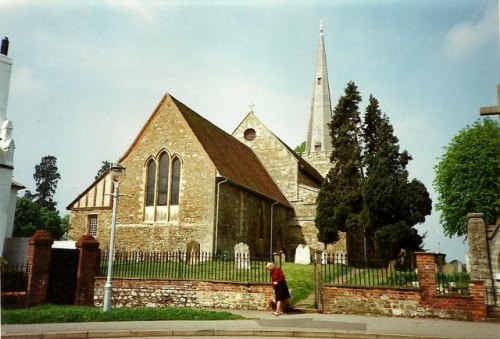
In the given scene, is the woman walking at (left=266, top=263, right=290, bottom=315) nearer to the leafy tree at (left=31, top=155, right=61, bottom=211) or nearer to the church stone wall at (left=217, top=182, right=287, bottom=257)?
the church stone wall at (left=217, top=182, right=287, bottom=257)

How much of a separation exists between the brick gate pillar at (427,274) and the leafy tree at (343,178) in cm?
1099

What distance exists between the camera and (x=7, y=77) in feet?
28.8

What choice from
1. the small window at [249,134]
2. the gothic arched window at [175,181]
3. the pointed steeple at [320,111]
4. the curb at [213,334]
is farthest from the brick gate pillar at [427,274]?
the pointed steeple at [320,111]

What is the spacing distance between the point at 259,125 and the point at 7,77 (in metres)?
28.2

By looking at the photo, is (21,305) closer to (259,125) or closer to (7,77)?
(7,77)

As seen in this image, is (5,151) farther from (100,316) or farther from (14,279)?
(14,279)

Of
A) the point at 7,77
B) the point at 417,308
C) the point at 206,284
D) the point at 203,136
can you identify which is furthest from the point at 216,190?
the point at 7,77

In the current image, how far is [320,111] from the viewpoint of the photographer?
4541cm

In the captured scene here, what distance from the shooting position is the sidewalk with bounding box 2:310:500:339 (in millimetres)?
9461

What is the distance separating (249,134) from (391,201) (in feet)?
57.6

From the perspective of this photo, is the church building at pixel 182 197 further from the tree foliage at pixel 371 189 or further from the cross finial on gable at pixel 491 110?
the cross finial on gable at pixel 491 110

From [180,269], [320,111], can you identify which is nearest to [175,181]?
[180,269]

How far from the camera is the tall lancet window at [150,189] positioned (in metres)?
24.1

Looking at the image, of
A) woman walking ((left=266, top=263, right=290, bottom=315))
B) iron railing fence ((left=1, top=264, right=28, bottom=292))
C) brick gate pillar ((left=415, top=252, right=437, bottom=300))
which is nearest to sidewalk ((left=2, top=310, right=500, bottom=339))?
brick gate pillar ((left=415, top=252, right=437, bottom=300))
